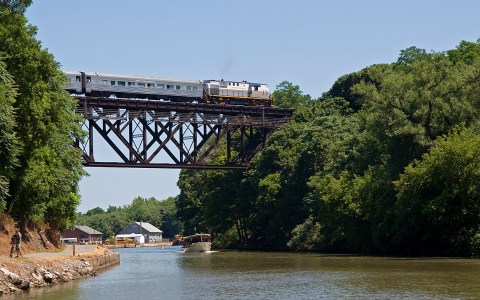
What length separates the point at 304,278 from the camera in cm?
4119

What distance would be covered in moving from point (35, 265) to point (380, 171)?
34336 mm

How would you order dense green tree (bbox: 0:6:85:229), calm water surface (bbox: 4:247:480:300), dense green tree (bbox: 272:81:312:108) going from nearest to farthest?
calm water surface (bbox: 4:247:480:300) < dense green tree (bbox: 0:6:85:229) < dense green tree (bbox: 272:81:312:108)

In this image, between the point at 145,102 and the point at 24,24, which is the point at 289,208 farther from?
the point at 24,24

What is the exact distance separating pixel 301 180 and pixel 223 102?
15.4 metres

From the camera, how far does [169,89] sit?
91750 mm

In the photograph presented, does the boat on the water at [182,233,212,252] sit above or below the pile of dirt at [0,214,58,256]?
above

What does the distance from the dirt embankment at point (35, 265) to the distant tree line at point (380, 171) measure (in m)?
21.0

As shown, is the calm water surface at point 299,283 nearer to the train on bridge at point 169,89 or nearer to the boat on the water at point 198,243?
the train on bridge at point 169,89

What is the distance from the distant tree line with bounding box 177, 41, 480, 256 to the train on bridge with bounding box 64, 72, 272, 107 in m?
6.26

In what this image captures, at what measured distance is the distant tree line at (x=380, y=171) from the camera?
5566 cm

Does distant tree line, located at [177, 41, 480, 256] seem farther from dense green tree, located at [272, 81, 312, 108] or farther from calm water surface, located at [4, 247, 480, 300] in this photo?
dense green tree, located at [272, 81, 312, 108]

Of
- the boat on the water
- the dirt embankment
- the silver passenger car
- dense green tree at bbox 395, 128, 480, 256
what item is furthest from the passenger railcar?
dense green tree at bbox 395, 128, 480, 256

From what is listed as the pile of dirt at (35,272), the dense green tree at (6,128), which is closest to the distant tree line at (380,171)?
the pile of dirt at (35,272)

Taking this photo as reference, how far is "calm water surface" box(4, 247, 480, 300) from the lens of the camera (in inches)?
1276
